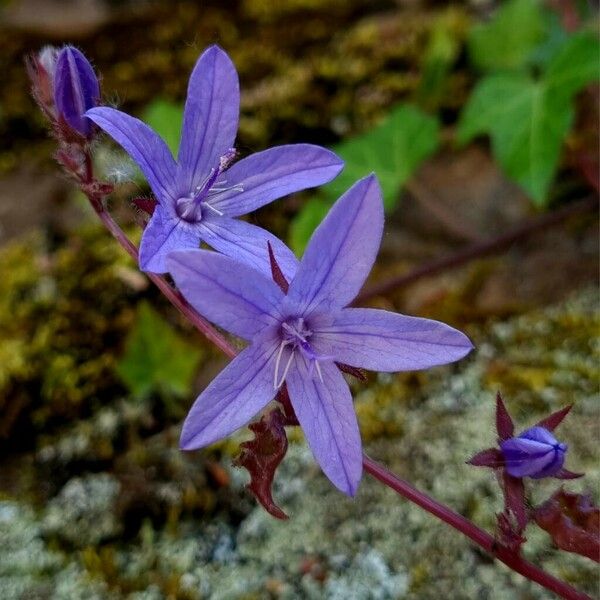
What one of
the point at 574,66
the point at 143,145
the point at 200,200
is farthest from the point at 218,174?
the point at 574,66

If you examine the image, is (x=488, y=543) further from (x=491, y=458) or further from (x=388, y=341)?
(x=388, y=341)

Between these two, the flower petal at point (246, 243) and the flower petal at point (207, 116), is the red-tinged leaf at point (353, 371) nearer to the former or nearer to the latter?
the flower petal at point (246, 243)

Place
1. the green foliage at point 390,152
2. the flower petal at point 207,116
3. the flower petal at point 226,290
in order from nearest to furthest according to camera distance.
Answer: the flower petal at point 226,290 < the flower petal at point 207,116 < the green foliage at point 390,152

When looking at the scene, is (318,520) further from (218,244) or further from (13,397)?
(13,397)

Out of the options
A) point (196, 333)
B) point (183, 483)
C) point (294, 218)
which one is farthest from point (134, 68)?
point (183, 483)

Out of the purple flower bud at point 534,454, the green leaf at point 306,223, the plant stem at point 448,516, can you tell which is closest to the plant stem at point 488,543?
the plant stem at point 448,516

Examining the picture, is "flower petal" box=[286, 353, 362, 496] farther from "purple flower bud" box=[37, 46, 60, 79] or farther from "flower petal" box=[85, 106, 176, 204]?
"purple flower bud" box=[37, 46, 60, 79]
